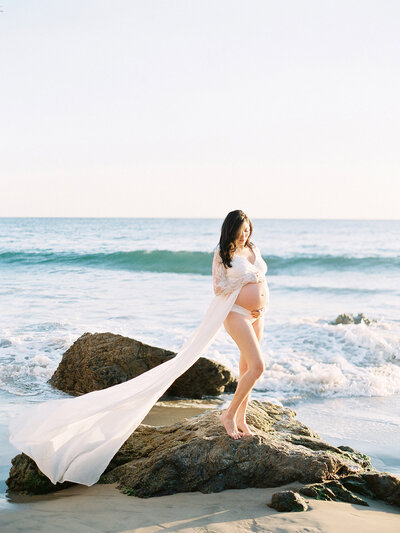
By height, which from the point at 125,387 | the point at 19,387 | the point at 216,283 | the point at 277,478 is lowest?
the point at 19,387

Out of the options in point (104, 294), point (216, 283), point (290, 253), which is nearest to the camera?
point (216, 283)

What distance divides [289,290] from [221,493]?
17627 millimetres

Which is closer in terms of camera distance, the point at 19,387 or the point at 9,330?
the point at 19,387

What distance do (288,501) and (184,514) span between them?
743 mm

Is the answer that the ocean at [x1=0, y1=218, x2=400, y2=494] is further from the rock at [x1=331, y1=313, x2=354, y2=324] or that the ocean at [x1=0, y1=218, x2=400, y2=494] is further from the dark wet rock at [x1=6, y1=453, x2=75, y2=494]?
the rock at [x1=331, y1=313, x2=354, y2=324]

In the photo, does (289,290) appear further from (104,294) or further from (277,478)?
(277,478)

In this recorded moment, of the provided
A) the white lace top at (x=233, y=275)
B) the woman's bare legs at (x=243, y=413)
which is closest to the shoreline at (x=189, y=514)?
the woman's bare legs at (x=243, y=413)

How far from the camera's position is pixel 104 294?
59.6ft

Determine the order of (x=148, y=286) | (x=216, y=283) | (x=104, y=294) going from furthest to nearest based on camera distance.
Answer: (x=148, y=286)
(x=104, y=294)
(x=216, y=283)

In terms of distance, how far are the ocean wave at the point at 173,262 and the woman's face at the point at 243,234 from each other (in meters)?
22.7

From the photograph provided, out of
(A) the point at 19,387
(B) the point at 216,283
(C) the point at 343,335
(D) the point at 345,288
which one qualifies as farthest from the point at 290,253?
(B) the point at 216,283

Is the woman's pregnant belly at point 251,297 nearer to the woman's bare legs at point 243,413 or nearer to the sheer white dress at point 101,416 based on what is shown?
the sheer white dress at point 101,416

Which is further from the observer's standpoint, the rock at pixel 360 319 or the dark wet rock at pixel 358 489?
the rock at pixel 360 319

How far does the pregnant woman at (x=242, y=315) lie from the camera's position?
192 inches
